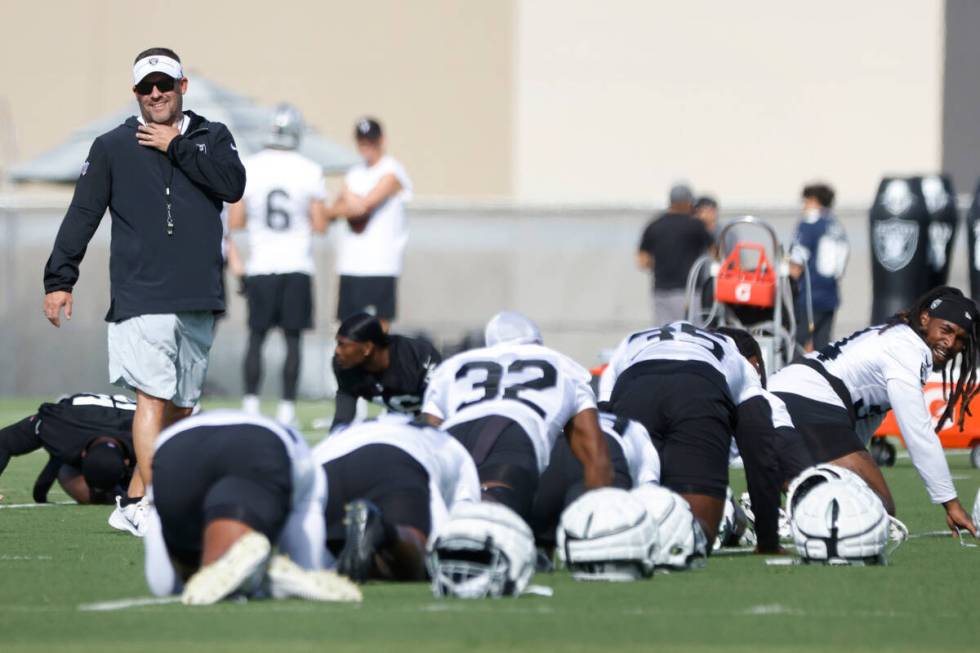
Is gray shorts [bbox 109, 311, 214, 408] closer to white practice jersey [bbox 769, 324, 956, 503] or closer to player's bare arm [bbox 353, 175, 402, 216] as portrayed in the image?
white practice jersey [bbox 769, 324, 956, 503]

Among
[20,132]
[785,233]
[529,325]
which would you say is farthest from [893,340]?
[20,132]

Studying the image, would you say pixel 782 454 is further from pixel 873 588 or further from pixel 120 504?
pixel 120 504

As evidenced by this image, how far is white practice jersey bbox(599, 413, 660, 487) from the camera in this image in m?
8.23

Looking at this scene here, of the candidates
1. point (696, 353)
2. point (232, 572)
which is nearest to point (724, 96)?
point (696, 353)

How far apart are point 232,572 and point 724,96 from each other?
24714 mm

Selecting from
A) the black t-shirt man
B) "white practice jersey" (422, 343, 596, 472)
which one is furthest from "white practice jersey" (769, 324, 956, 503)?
the black t-shirt man

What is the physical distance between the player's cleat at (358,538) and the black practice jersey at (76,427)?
3.98 metres

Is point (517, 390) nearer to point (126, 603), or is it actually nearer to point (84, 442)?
point (126, 603)

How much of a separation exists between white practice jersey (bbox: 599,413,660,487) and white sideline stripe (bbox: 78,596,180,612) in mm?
2373

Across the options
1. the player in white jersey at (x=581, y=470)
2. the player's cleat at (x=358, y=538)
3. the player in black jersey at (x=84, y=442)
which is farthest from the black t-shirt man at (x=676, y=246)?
the player's cleat at (x=358, y=538)

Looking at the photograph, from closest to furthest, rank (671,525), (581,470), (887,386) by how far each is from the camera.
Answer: (671,525) < (581,470) < (887,386)

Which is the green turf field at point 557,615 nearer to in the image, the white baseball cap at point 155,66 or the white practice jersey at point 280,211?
the white baseball cap at point 155,66

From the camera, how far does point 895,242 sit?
59.8ft

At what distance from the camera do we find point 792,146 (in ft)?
97.9
